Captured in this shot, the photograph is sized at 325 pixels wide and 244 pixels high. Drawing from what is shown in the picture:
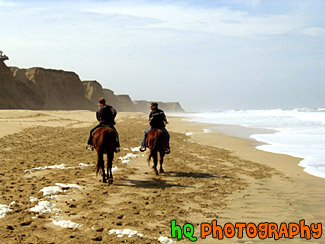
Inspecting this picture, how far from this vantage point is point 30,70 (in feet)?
327

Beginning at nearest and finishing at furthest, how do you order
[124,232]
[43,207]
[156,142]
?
[124,232]
[43,207]
[156,142]

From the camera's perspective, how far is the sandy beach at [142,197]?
530cm

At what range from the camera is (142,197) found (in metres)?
7.42

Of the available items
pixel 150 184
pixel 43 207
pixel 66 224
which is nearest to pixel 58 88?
pixel 150 184

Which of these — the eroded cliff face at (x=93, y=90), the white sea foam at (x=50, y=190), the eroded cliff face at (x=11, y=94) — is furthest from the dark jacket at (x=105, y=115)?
the eroded cliff face at (x=93, y=90)

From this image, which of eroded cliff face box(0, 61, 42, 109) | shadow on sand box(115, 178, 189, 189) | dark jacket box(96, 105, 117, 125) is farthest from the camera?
eroded cliff face box(0, 61, 42, 109)

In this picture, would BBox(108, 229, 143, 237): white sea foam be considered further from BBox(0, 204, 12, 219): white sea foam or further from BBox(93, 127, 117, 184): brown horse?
BBox(93, 127, 117, 184): brown horse

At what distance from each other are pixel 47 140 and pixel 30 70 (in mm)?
89859

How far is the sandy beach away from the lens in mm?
5305

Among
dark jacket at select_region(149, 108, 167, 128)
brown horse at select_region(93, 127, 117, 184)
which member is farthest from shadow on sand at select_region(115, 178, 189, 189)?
dark jacket at select_region(149, 108, 167, 128)

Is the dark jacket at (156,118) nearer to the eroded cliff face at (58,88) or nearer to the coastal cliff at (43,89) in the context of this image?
the coastal cliff at (43,89)

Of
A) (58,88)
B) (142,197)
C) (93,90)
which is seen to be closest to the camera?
(142,197)

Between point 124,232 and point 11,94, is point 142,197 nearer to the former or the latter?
point 124,232

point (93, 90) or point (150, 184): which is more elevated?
point (93, 90)
